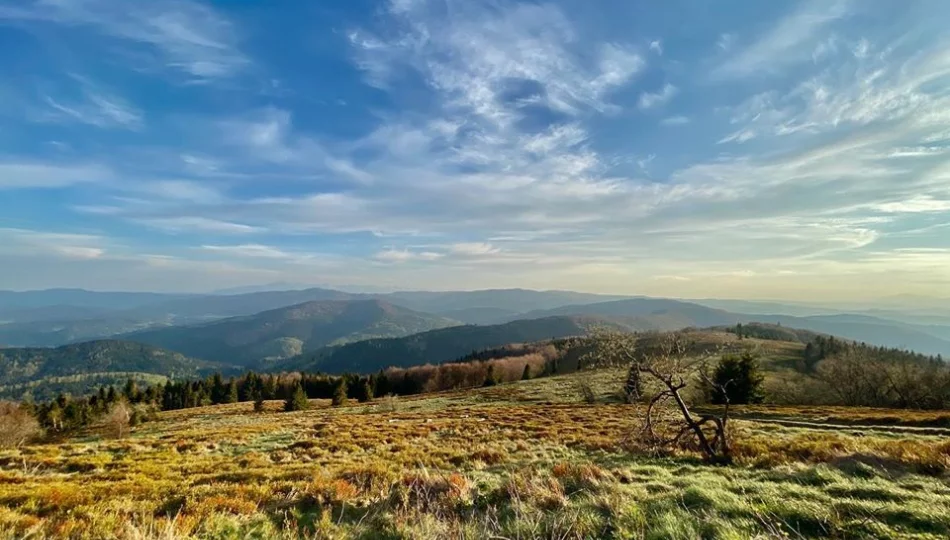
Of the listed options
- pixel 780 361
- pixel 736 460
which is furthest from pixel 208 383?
pixel 780 361

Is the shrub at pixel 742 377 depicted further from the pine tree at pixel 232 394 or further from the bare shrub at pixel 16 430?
the pine tree at pixel 232 394

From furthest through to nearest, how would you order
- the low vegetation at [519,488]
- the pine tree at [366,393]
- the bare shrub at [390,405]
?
1. the pine tree at [366,393]
2. the bare shrub at [390,405]
3. the low vegetation at [519,488]

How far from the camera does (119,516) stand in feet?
22.8

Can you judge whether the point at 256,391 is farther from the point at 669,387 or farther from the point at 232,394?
the point at 669,387

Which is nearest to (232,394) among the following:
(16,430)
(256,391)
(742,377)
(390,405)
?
(256,391)

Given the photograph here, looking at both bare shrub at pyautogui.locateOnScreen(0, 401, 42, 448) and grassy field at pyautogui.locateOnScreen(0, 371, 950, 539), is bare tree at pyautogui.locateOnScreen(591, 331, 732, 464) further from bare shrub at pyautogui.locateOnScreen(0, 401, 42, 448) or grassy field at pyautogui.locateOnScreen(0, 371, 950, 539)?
bare shrub at pyautogui.locateOnScreen(0, 401, 42, 448)

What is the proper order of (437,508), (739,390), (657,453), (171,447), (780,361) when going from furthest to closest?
1. (780,361)
2. (739,390)
3. (171,447)
4. (657,453)
5. (437,508)

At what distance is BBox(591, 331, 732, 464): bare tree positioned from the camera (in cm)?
1143

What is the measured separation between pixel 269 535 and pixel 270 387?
107806 mm

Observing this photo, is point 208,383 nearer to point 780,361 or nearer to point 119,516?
point 119,516

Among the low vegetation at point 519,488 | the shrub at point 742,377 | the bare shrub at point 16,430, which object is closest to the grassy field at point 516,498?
the low vegetation at point 519,488

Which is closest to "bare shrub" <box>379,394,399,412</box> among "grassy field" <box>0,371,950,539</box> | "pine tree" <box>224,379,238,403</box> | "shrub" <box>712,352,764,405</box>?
"grassy field" <box>0,371,950,539</box>

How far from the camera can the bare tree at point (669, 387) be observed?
11430mm

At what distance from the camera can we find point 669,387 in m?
11.8
